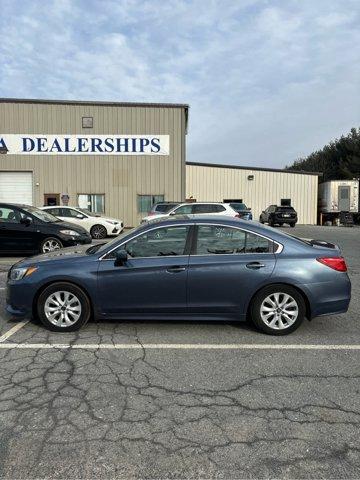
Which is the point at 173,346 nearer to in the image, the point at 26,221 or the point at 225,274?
the point at 225,274

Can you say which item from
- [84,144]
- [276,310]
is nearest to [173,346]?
[276,310]

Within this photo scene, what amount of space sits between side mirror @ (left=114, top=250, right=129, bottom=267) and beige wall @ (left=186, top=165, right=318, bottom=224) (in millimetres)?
29979

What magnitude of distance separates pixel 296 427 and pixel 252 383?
2.57 ft

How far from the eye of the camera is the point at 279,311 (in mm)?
5328

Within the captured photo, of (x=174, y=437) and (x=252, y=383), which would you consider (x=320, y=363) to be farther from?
(x=174, y=437)

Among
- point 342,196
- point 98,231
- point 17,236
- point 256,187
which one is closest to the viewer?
point 17,236

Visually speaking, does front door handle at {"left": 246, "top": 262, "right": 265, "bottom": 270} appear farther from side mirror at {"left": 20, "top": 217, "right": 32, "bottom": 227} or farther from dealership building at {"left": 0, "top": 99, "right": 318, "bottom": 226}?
dealership building at {"left": 0, "top": 99, "right": 318, "bottom": 226}

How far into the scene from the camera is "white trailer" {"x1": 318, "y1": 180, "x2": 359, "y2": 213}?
34.2 m

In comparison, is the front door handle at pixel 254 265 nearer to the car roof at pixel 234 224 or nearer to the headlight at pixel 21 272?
the car roof at pixel 234 224

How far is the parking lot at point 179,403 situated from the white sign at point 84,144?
2002 centimetres

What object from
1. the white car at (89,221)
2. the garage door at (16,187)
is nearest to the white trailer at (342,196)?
the white car at (89,221)

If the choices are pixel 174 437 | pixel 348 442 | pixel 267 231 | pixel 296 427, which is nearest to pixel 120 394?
pixel 174 437

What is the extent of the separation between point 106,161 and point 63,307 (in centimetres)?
2023

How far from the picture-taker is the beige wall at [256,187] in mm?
35031
